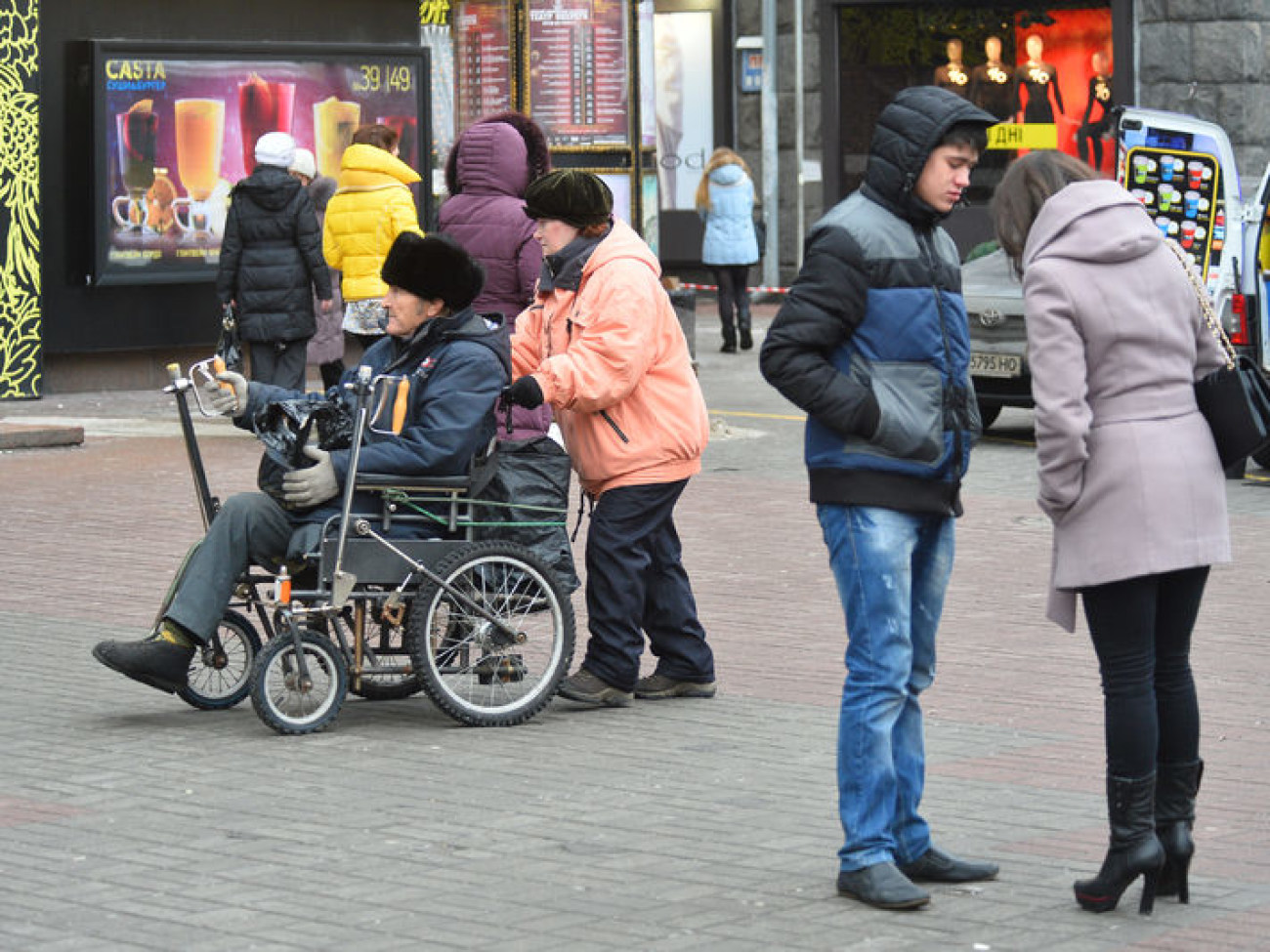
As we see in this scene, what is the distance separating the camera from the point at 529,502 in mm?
7762

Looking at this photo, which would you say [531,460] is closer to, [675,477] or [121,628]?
[675,477]

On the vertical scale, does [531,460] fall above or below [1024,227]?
below

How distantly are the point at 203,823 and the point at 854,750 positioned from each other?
1.74 metres

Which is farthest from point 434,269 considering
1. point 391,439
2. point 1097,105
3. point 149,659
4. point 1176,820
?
point 1097,105

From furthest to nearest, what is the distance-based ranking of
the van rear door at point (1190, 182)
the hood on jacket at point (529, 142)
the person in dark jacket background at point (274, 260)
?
the person in dark jacket background at point (274, 260) < the van rear door at point (1190, 182) < the hood on jacket at point (529, 142)

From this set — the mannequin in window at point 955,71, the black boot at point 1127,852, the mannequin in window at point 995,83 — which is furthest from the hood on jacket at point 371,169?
the mannequin in window at point 955,71

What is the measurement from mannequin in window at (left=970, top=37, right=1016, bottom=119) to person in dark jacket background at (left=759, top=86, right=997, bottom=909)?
20.6m

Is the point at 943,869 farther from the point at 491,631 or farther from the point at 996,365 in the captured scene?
the point at 996,365

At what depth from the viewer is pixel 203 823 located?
6312mm

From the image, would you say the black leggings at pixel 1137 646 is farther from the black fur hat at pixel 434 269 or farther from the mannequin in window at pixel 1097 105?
the mannequin in window at pixel 1097 105

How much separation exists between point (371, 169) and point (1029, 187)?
9229mm

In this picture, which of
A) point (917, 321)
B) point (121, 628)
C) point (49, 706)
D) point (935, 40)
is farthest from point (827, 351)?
point (935, 40)

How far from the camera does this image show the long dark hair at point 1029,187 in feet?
18.3

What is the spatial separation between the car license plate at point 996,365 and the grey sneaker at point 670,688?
729 cm
